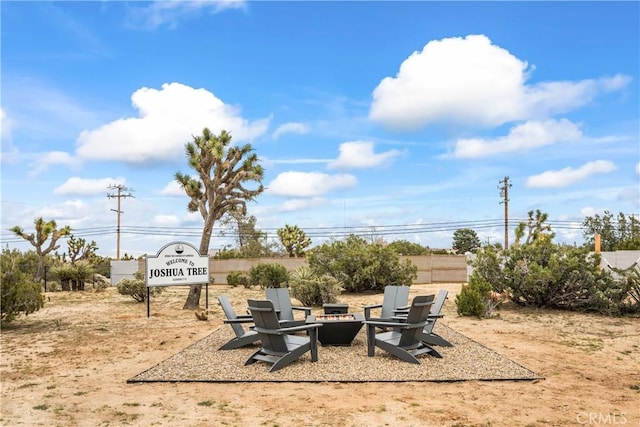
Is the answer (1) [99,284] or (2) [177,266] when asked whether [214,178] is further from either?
(1) [99,284]

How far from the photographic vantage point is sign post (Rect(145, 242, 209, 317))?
1425cm

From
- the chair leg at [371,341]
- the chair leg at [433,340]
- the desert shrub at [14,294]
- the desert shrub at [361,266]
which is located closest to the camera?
the chair leg at [371,341]

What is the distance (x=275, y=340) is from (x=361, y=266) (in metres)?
13.7

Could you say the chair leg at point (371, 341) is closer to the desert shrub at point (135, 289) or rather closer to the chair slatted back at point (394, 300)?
the chair slatted back at point (394, 300)

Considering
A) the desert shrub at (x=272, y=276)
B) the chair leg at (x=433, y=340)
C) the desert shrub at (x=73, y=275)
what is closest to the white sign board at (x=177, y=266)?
the desert shrub at (x=272, y=276)

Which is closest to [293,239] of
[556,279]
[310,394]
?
[556,279]

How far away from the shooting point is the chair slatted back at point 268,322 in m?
7.05

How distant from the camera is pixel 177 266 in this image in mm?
14805

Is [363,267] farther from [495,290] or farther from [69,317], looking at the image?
[69,317]

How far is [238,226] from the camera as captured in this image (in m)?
51.8

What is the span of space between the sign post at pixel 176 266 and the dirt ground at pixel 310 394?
4.32 m

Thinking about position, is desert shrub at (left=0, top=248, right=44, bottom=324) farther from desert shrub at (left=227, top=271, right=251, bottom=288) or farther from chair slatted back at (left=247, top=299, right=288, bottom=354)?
desert shrub at (left=227, top=271, right=251, bottom=288)

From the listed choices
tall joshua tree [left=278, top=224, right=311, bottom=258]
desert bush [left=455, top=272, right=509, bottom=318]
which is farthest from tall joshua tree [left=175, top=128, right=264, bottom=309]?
tall joshua tree [left=278, top=224, right=311, bottom=258]

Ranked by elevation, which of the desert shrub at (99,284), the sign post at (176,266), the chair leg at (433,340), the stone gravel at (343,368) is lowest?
the desert shrub at (99,284)
